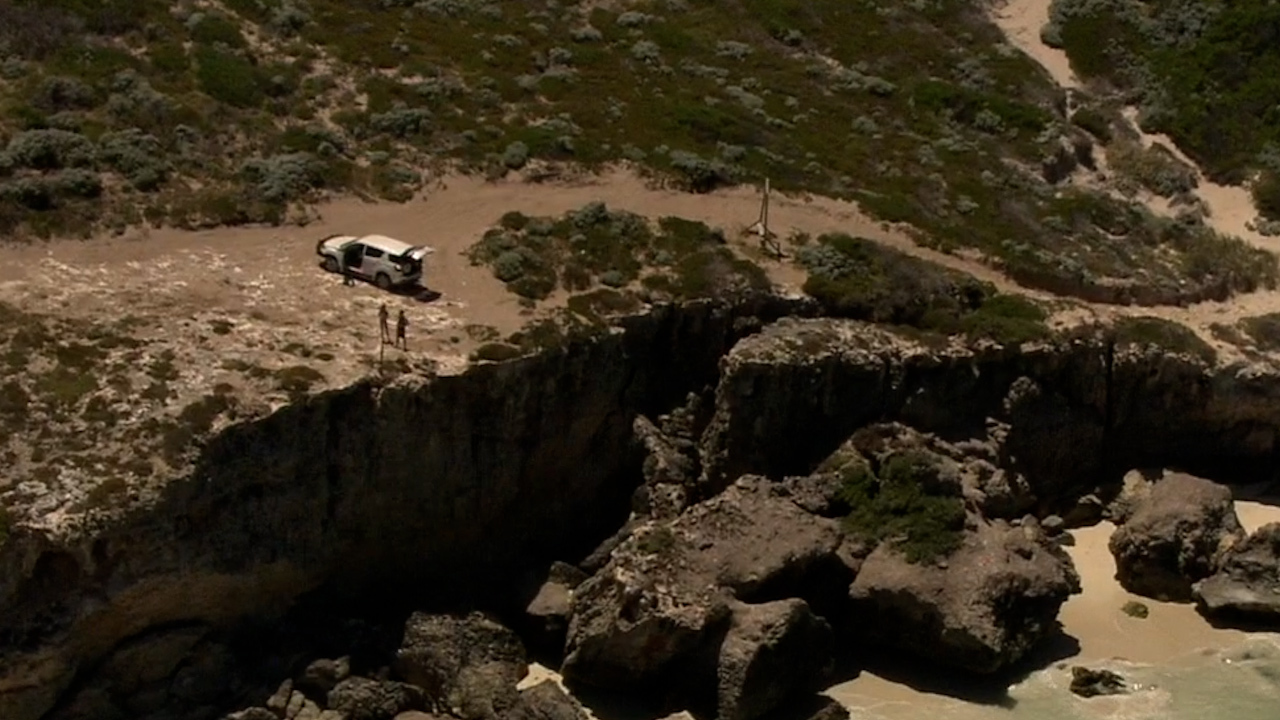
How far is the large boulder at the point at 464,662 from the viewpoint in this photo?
142 ft

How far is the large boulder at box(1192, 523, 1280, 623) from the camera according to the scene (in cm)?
4872

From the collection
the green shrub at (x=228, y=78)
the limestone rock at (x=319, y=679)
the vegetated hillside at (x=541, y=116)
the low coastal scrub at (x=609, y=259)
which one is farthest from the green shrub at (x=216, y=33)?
the limestone rock at (x=319, y=679)

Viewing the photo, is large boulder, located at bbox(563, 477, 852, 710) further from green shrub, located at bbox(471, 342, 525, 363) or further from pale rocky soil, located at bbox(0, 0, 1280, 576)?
pale rocky soil, located at bbox(0, 0, 1280, 576)

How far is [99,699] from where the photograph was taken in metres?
40.5

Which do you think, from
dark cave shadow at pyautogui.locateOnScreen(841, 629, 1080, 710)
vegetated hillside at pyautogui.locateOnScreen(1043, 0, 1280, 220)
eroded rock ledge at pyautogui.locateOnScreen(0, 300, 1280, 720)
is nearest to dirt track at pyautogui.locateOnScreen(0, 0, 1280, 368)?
eroded rock ledge at pyautogui.locateOnScreen(0, 300, 1280, 720)

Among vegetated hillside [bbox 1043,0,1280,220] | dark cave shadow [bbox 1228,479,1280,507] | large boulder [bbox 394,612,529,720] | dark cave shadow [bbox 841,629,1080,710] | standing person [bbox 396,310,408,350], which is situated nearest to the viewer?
large boulder [bbox 394,612,529,720]

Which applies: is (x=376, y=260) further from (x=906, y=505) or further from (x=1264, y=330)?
(x=1264, y=330)

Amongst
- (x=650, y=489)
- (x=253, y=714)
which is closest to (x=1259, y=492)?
(x=650, y=489)

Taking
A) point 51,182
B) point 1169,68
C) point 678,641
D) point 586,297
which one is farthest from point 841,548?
point 1169,68

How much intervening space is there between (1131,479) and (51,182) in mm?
36256

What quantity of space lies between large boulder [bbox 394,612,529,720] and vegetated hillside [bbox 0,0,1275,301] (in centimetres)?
1734

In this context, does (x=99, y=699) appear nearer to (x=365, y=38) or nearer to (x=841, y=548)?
(x=841, y=548)

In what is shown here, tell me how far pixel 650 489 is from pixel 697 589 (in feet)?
18.8

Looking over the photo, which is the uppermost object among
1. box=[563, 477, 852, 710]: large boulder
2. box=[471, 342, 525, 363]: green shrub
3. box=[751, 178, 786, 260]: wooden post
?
box=[751, 178, 786, 260]: wooden post
